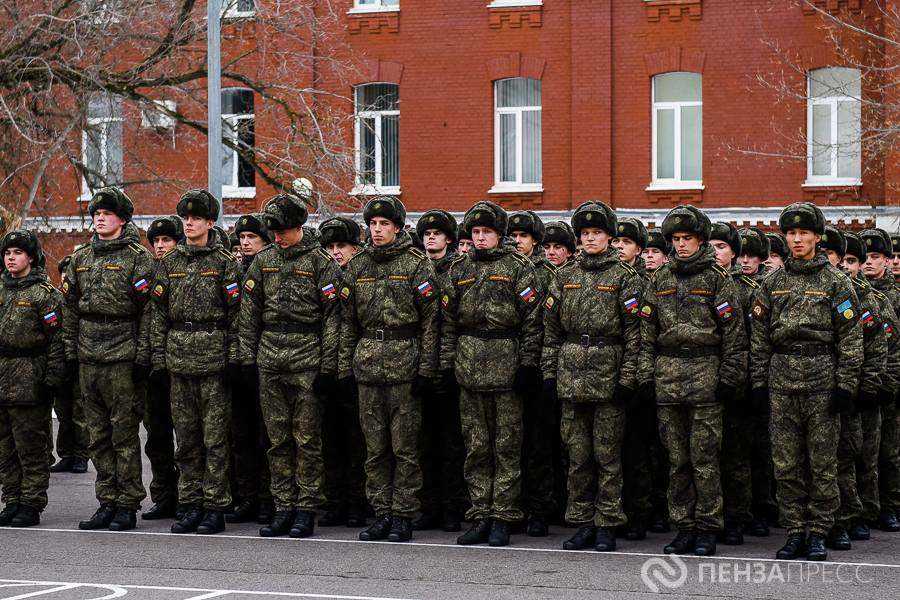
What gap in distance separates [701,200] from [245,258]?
45.2 feet

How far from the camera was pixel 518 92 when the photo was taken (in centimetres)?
2356

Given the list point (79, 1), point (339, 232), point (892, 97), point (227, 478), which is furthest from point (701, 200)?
point (227, 478)

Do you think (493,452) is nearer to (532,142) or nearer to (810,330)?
(810,330)

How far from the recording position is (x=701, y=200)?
22.6 meters

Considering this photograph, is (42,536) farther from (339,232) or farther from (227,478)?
(339,232)

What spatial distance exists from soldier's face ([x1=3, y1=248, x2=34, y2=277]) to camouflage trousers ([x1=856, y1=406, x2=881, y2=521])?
681cm

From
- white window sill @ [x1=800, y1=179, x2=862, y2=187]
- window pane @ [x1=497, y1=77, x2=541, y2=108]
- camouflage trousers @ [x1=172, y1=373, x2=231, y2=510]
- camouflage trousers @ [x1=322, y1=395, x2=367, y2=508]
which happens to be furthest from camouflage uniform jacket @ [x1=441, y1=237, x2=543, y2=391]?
window pane @ [x1=497, y1=77, x2=541, y2=108]

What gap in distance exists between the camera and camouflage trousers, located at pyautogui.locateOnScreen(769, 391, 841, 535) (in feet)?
27.4

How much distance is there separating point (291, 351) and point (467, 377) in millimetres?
1371

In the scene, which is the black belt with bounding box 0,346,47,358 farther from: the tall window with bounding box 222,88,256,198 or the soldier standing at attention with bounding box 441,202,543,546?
the tall window with bounding box 222,88,256,198

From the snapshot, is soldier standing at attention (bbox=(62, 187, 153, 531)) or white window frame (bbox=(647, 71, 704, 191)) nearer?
soldier standing at attention (bbox=(62, 187, 153, 531))

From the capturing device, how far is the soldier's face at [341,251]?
407 inches

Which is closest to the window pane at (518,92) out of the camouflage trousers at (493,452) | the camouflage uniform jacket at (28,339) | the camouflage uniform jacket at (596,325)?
the camouflage uniform jacket at (28,339)

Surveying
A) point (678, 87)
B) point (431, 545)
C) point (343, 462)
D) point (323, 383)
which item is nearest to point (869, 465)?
point (431, 545)
